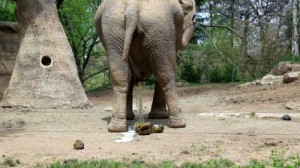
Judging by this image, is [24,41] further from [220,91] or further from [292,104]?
[220,91]

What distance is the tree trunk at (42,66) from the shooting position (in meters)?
10.3

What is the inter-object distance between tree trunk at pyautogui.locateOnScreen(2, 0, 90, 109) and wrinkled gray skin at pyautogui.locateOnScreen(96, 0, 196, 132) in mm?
3506

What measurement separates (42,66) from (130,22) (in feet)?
14.5

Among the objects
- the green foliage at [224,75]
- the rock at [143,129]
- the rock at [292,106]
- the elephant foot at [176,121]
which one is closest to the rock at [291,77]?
the rock at [292,106]

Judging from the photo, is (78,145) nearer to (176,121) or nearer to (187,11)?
(176,121)

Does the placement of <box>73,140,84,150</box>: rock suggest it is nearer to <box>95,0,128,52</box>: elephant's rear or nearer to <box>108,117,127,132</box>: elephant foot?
<box>108,117,127,132</box>: elephant foot

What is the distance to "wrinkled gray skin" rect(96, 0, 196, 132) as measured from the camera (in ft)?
22.1

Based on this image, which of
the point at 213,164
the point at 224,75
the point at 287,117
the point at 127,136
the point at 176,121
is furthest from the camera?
the point at 224,75

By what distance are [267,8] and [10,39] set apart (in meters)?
18.5

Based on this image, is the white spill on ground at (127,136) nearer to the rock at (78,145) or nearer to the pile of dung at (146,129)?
the pile of dung at (146,129)

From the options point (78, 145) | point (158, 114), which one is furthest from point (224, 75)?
point (78, 145)

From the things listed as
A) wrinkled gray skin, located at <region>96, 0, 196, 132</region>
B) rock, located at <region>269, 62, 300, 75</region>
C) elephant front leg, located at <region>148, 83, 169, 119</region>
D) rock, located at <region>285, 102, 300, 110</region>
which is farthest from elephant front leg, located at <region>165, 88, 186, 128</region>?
rock, located at <region>269, 62, 300, 75</region>

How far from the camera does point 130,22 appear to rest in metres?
6.63

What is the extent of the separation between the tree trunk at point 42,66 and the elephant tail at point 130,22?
4.00 metres
